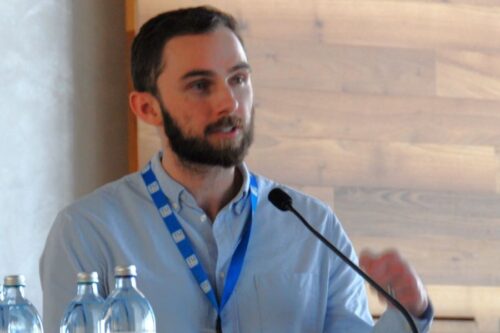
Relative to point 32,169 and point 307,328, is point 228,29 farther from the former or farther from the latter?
point 32,169

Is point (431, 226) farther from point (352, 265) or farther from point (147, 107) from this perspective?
point (352, 265)

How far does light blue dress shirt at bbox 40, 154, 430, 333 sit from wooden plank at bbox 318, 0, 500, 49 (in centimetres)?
126

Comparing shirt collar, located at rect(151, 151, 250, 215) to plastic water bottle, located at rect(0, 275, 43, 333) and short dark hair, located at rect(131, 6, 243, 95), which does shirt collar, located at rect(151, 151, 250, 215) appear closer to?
short dark hair, located at rect(131, 6, 243, 95)

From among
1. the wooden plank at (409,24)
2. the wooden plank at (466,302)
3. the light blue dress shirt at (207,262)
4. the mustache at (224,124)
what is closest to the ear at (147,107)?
the light blue dress shirt at (207,262)

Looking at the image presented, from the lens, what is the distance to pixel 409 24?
4121 millimetres

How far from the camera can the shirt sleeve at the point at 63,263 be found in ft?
8.57

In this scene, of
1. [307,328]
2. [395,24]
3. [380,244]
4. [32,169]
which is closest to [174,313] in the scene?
[307,328]

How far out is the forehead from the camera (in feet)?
9.11

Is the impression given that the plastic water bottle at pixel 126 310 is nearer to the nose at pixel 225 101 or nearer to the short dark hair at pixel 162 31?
the nose at pixel 225 101

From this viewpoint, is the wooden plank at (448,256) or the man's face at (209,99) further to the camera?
the wooden plank at (448,256)

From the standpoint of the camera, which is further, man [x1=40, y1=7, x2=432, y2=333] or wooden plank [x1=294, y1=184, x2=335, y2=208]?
wooden plank [x1=294, y1=184, x2=335, y2=208]

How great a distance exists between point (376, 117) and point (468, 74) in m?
0.38

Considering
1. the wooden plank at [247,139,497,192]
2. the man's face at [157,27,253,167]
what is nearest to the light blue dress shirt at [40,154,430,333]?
the man's face at [157,27,253,167]

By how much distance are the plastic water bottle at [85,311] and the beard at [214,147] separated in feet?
2.12
